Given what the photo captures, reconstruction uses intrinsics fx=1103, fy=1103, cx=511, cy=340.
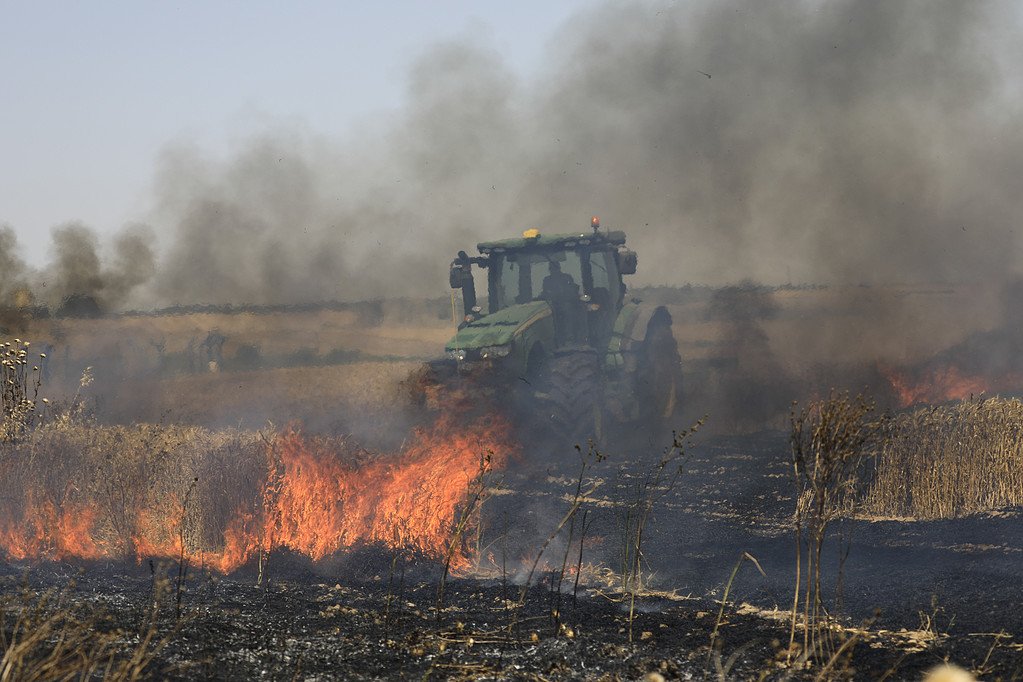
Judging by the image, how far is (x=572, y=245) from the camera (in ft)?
50.0

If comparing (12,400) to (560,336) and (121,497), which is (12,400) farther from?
(560,336)

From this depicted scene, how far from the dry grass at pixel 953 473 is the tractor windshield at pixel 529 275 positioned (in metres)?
5.36

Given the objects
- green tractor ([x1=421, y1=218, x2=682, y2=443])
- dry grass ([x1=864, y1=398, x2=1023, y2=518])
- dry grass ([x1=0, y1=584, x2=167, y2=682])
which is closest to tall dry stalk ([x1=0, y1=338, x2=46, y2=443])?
dry grass ([x1=0, y1=584, x2=167, y2=682])

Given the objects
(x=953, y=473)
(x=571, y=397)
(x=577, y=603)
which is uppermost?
(x=571, y=397)

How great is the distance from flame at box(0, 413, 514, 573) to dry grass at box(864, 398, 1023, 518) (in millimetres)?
4177

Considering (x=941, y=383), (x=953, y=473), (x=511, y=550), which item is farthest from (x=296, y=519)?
(x=941, y=383)

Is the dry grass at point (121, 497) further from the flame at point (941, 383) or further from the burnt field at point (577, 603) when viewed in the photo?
the flame at point (941, 383)

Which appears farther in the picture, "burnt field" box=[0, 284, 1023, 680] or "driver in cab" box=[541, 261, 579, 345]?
"driver in cab" box=[541, 261, 579, 345]

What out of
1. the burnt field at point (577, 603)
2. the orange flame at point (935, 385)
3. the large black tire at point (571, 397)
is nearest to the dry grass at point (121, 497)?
the burnt field at point (577, 603)

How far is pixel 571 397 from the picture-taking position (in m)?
14.0

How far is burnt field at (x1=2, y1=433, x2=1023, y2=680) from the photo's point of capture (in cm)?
649

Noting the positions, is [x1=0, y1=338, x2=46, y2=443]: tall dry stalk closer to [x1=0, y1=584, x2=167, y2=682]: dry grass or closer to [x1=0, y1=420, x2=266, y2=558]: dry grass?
[x1=0, y1=420, x2=266, y2=558]: dry grass

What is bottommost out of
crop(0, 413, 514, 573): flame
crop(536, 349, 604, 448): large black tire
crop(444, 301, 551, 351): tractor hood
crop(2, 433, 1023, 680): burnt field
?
crop(2, 433, 1023, 680): burnt field

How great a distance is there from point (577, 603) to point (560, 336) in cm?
737
